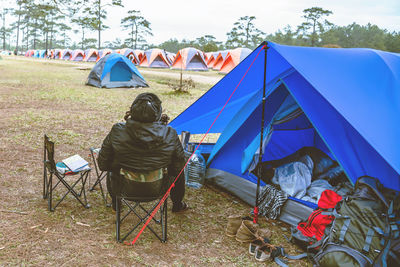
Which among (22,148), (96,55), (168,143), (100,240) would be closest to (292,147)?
(168,143)

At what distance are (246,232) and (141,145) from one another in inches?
52.0

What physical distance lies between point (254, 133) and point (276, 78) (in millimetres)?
726

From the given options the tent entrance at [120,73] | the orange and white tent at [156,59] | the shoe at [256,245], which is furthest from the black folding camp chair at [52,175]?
the orange and white tent at [156,59]

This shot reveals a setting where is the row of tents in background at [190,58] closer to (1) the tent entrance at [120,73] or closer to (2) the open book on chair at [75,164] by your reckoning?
(1) the tent entrance at [120,73]

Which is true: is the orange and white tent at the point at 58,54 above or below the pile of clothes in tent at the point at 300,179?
above

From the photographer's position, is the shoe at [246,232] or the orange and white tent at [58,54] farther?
the orange and white tent at [58,54]

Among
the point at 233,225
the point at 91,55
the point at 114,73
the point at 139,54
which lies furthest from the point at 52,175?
the point at 91,55

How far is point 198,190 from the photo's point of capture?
14.2 feet

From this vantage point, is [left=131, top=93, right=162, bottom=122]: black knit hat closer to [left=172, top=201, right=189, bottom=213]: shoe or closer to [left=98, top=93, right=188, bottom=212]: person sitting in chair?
[left=98, top=93, right=188, bottom=212]: person sitting in chair

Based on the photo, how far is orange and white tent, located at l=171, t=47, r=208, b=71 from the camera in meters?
26.2

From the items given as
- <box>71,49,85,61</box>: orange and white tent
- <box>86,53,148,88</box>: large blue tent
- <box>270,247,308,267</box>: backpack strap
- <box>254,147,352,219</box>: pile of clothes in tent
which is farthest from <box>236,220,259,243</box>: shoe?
<box>71,49,85,61</box>: orange and white tent

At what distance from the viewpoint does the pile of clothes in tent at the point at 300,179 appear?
11.8ft

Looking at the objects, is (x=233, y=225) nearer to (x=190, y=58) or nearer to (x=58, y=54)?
(x=190, y=58)

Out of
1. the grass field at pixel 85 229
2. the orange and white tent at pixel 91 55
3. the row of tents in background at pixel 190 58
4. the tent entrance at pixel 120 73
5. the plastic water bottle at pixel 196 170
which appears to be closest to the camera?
the grass field at pixel 85 229
